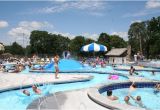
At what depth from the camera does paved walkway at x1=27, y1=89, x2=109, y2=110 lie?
27.9 feet

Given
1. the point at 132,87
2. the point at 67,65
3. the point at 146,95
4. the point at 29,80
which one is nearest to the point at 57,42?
the point at 67,65

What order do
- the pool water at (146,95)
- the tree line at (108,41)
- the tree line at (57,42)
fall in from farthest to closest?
the tree line at (57,42) → the tree line at (108,41) → the pool water at (146,95)

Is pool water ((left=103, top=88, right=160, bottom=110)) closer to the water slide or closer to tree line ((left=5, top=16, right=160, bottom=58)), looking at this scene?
the water slide

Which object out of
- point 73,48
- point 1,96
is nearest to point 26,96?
point 1,96

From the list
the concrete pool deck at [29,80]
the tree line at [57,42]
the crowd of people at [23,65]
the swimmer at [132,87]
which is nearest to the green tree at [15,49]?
the tree line at [57,42]

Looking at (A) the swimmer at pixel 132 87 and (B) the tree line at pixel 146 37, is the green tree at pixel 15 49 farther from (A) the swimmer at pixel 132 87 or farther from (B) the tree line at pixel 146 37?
(A) the swimmer at pixel 132 87

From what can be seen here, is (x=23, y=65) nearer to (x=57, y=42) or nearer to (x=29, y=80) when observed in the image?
(x=29, y=80)

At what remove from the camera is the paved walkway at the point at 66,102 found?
8516mm

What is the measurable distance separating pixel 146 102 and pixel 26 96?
521cm

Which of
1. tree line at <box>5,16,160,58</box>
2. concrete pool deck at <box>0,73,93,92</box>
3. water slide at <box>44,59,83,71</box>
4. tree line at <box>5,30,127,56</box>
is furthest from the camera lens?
tree line at <box>5,30,127,56</box>

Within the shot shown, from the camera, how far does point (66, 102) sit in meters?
9.38

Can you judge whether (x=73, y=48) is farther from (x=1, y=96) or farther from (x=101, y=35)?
(x=1, y=96)

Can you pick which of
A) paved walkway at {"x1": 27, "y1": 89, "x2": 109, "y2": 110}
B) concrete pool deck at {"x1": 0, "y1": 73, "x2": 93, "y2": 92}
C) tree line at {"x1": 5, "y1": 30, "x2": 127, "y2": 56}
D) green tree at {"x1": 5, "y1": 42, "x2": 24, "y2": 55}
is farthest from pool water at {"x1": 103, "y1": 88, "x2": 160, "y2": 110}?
green tree at {"x1": 5, "y1": 42, "x2": 24, "y2": 55}

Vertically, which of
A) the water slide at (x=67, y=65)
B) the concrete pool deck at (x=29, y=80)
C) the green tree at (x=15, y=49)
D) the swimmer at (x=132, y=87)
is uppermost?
the green tree at (x=15, y=49)
